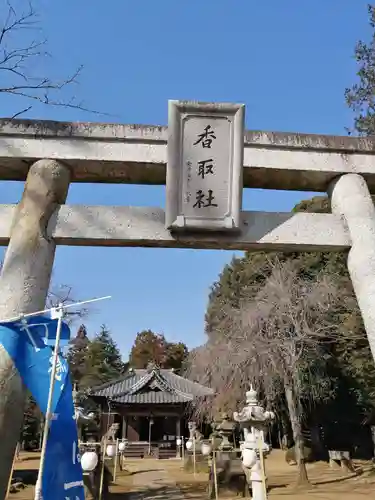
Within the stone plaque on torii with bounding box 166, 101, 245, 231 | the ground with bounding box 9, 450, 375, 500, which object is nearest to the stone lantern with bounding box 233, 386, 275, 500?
the ground with bounding box 9, 450, 375, 500

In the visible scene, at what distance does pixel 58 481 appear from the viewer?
3.62 meters

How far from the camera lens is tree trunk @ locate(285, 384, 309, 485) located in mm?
15359

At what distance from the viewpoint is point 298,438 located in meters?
16.2

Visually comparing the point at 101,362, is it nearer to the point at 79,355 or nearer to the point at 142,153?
the point at 79,355

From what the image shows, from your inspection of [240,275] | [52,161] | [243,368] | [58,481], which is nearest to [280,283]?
[243,368]

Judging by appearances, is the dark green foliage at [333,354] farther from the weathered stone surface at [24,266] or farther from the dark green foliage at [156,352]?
the dark green foliage at [156,352]

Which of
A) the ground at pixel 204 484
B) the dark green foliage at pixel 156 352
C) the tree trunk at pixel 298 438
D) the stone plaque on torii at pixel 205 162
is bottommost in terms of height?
the ground at pixel 204 484

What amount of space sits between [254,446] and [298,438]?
7383mm

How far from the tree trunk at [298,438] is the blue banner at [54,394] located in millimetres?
13427

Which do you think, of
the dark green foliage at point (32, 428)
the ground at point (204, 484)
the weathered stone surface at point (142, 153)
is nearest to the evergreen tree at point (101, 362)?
the dark green foliage at point (32, 428)

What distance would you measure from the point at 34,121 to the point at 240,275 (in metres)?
26.5

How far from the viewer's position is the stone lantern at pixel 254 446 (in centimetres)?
809

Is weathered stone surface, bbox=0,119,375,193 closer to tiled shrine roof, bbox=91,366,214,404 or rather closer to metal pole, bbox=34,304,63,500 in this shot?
metal pole, bbox=34,304,63,500

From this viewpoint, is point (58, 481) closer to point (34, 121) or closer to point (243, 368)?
point (34, 121)
